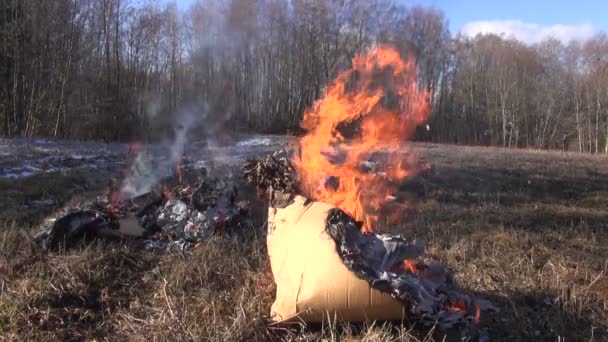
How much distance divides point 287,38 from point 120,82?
10979 millimetres

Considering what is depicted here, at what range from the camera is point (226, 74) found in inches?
947

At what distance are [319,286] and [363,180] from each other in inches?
90.9

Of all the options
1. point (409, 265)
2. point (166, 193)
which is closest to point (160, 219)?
point (166, 193)

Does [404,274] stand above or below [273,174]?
below

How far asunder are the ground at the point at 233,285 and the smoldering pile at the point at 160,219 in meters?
0.21

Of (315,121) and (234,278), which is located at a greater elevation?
(315,121)

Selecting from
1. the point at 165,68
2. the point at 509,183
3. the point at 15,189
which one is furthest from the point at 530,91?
the point at 15,189

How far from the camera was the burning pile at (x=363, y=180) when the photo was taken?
365 cm

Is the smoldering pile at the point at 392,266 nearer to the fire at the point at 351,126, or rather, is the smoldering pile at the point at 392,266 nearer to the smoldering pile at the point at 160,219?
the fire at the point at 351,126

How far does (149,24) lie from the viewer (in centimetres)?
2789

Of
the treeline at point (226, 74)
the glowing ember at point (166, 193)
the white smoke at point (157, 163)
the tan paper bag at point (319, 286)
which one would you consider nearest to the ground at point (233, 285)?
the tan paper bag at point (319, 286)

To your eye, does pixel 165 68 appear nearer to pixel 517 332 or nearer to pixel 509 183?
pixel 509 183

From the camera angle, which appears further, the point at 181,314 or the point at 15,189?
the point at 15,189

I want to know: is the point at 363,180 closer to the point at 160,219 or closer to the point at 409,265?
the point at 409,265
